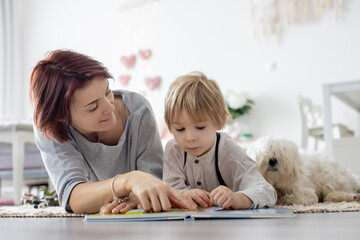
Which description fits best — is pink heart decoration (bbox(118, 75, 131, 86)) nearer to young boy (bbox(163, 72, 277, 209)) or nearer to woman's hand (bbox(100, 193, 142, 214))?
young boy (bbox(163, 72, 277, 209))

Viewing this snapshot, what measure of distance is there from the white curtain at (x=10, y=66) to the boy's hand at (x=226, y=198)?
5910 millimetres

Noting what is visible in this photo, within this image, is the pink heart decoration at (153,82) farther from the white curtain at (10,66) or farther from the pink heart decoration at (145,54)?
the white curtain at (10,66)

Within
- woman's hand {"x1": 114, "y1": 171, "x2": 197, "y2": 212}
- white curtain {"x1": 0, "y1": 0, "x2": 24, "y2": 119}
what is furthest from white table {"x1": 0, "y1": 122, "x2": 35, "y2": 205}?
white curtain {"x1": 0, "y1": 0, "x2": 24, "y2": 119}

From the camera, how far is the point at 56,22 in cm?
682

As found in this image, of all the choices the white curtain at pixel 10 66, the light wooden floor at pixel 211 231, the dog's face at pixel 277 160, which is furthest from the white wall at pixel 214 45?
the light wooden floor at pixel 211 231

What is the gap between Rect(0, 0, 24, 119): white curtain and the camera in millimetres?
6422

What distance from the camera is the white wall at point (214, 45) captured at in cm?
472

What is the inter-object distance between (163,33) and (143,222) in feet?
16.9

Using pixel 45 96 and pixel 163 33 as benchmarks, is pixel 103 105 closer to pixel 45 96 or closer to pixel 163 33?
pixel 45 96

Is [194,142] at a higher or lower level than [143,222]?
higher

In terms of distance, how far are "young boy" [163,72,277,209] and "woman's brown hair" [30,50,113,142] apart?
0.26 meters

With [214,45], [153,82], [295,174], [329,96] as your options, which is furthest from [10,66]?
[295,174]

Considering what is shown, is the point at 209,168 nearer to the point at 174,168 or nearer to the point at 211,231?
the point at 174,168

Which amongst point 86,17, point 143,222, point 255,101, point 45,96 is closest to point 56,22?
point 86,17
